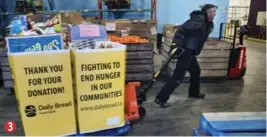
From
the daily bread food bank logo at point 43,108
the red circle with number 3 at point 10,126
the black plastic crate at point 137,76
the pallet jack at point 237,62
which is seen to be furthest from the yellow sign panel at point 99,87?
the pallet jack at point 237,62

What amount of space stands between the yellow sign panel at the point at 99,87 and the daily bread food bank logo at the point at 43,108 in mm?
155

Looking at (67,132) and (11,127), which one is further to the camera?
(11,127)

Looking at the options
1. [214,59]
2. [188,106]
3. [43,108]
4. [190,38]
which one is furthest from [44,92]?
[214,59]

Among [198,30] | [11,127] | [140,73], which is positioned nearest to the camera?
[11,127]

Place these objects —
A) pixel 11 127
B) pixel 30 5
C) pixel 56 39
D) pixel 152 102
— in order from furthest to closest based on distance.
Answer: pixel 30 5 < pixel 152 102 < pixel 11 127 < pixel 56 39

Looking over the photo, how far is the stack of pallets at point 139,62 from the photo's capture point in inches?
169

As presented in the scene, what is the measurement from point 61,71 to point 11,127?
4.17 feet

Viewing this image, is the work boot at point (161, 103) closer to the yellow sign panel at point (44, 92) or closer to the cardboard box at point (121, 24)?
the yellow sign panel at point (44, 92)

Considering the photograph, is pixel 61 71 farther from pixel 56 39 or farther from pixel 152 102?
pixel 152 102

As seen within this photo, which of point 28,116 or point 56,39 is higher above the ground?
point 56,39

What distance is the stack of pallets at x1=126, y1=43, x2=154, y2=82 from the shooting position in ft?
14.0

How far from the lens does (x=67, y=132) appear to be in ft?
7.75

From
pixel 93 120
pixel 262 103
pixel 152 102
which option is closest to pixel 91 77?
pixel 93 120

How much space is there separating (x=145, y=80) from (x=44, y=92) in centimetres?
250
